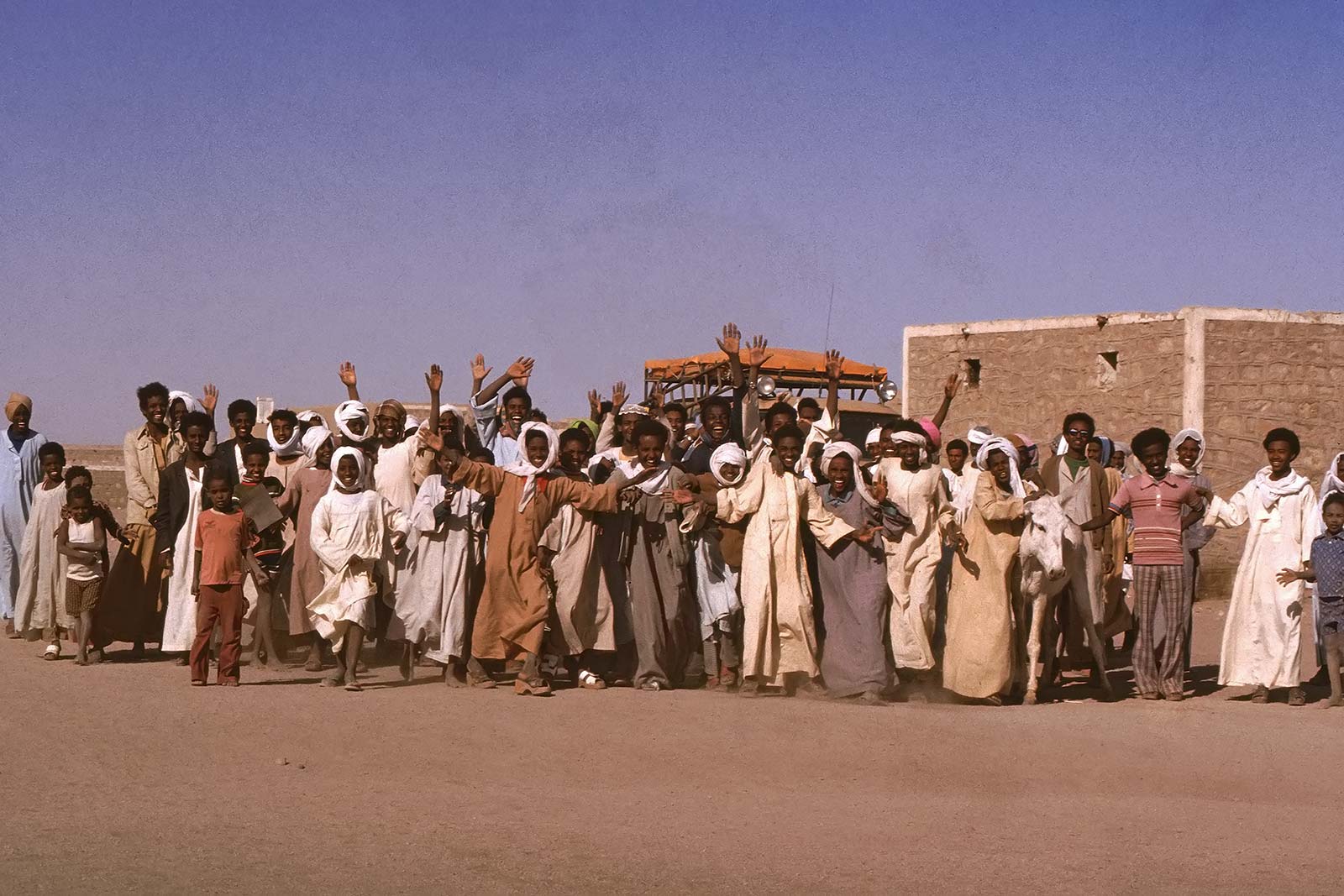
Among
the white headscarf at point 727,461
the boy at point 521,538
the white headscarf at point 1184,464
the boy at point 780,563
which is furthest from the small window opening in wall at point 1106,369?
the boy at point 521,538

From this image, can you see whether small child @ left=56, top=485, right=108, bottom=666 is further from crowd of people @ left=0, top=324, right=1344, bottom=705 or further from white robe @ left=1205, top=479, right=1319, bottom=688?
white robe @ left=1205, top=479, right=1319, bottom=688

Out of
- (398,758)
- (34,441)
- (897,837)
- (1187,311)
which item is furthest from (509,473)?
(1187,311)

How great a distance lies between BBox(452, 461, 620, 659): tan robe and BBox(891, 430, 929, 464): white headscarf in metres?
1.88

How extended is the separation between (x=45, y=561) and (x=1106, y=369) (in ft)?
38.4

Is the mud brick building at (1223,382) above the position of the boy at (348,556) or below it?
above

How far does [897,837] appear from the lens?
20.4ft

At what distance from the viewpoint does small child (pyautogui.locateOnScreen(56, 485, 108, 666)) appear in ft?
33.2

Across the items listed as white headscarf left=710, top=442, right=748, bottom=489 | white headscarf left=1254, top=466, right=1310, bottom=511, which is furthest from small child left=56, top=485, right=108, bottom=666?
white headscarf left=1254, top=466, right=1310, bottom=511

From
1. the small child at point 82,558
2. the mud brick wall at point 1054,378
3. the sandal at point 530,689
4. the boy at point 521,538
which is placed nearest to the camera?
the sandal at point 530,689

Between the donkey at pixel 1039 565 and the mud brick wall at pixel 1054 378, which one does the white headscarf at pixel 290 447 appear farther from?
the mud brick wall at pixel 1054 378

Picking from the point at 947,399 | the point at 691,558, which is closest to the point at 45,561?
the point at 691,558

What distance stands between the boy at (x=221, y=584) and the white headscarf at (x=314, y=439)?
0.82 metres

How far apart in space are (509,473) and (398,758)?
238 centimetres

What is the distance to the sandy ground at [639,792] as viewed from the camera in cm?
560
